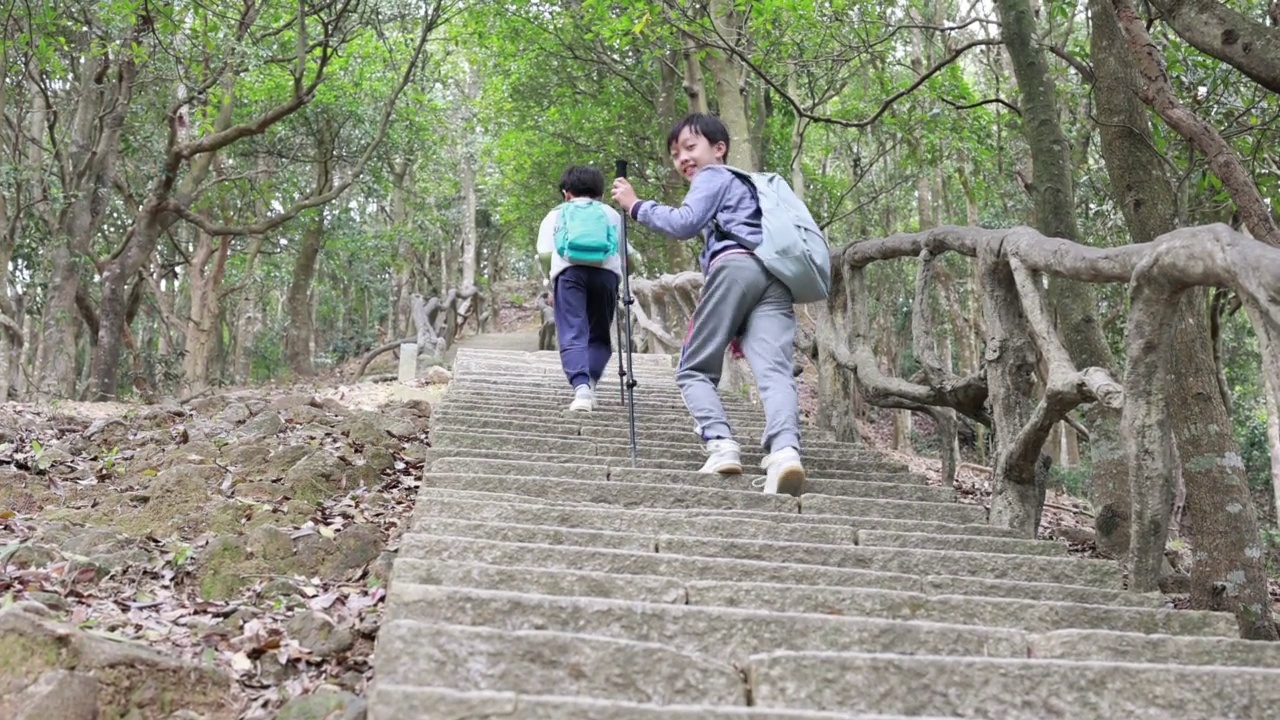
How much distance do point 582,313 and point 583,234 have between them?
52 centimetres

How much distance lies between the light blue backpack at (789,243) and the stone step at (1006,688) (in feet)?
8.03

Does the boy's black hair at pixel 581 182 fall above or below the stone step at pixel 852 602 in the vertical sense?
above

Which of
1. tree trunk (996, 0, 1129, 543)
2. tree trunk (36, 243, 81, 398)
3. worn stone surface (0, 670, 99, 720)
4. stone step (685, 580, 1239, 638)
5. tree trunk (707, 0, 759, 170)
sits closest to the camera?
worn stone surface (0, 670, 99, 720)

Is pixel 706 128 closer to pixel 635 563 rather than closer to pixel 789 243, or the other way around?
pixel 789 243

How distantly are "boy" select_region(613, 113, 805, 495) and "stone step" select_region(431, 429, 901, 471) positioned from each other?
1.86ft

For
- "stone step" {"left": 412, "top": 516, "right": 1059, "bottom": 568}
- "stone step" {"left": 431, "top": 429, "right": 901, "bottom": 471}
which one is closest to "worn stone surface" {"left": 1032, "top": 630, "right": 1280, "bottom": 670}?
"stone step" {"left": 412, "top": 516, "right": 1059, "bottom": 568}

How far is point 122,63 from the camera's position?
36.6ft

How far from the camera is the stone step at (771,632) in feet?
8.29

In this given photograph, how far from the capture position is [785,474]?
14.0 ft

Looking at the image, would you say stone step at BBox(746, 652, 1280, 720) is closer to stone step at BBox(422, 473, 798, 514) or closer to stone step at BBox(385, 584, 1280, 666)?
stone step at BBox(385, 584, 1280, 666)

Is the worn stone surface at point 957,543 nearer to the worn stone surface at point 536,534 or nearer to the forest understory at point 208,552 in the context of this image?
the worn stone surface at point 536,534

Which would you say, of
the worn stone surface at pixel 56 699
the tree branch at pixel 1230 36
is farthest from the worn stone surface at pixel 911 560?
the tree branch at pixel 1230 36

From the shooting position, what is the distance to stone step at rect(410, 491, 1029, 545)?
368 centimetres

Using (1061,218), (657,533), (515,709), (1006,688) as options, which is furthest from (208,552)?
(1061,218)
